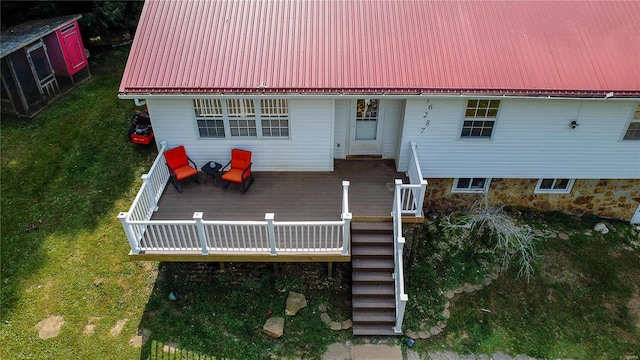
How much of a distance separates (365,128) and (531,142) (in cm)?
411

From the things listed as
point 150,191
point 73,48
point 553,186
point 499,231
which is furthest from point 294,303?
point 73,48

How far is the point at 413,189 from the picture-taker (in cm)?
1023

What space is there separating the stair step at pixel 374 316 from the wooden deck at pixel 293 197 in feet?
6.86

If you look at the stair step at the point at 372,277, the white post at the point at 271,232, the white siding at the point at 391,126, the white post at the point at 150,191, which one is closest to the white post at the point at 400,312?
the stair step at the point at 372,277

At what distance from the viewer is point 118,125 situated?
52.7 ft

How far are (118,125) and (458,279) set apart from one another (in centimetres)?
1249

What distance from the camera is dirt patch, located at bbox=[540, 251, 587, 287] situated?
1146cm

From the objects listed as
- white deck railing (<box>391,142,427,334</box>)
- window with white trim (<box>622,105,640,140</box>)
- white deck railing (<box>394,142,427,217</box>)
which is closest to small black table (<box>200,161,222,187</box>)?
white deck railing (<box>391,142,427,334</box>)

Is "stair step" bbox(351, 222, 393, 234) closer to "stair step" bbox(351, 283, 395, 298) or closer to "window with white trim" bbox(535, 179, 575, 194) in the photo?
"stair step" bbox(351, 283, 395, 298)

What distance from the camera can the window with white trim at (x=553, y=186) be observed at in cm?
1256

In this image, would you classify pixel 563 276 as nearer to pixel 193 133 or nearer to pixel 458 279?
pixel 458 279

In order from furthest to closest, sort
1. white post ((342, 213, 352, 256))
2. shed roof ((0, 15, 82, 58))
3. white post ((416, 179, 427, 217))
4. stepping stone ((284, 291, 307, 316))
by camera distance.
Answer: shed roof ((0, 15, 82, 58)), stepping stone ((284, 291, 307, 316)), white post ((416, 179, 427, 217)), white post ((342, 213, 352, 256))

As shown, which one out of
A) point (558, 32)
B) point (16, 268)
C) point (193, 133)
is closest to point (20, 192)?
point (16, 268)

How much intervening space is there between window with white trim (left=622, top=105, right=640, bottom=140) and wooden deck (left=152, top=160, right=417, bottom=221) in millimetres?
5468
